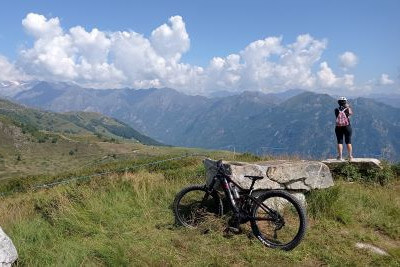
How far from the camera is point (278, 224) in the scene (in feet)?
29.9

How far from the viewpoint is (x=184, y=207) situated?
10.6m

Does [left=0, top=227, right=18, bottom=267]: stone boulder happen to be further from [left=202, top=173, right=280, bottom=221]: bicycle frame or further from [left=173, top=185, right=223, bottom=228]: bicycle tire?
[left=202, top=173, right=280, bottom=221]: bicycle frame

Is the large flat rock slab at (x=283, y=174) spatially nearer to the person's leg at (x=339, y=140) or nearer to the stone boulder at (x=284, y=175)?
the stone boulder at (x=284, y=175)

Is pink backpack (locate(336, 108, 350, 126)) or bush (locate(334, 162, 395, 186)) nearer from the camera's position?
bush (locate(334, 162, 395, 186))

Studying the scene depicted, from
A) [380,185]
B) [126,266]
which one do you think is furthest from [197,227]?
[380,185]

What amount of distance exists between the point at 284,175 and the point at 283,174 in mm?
38

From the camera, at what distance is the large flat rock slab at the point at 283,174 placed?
34.2ft

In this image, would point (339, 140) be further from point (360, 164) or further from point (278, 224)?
point (278, 224)

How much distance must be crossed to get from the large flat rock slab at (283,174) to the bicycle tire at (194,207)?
0.64 metres

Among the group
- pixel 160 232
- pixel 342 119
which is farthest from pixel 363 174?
pixel 160 232

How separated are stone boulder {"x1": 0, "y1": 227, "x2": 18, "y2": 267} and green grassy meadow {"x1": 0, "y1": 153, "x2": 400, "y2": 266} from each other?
0.29 metres

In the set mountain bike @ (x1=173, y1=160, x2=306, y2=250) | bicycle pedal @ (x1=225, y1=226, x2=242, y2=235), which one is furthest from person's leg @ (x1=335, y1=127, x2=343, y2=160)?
bicycle pedal @ (x1=225, y1=226, x2=242, y2=235)

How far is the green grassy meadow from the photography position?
8055mm

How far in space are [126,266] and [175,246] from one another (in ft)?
4.79
